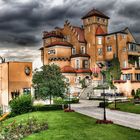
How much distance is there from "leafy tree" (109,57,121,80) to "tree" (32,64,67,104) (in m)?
22.6

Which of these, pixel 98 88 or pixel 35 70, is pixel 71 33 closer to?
pixel 98 88

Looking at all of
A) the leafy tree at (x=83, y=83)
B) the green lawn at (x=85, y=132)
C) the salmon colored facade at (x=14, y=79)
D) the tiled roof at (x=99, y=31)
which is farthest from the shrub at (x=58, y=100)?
the tiled roof at (x=99, y=31)

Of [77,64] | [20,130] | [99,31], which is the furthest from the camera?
[99,31]

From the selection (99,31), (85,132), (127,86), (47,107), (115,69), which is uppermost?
(99,31)

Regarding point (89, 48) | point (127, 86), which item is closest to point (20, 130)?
point (127, 86)

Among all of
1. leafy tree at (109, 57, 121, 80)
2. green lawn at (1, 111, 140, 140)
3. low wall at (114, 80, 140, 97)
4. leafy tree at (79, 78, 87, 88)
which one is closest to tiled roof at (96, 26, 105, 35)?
leafy tree at (109, 57, 121, 80)

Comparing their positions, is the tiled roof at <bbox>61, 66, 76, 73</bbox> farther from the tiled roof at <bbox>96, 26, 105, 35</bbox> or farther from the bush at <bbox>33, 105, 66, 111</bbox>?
the bush at <bbox>33, 105, 66, 111</bbox>

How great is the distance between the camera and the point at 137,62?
7606 cm

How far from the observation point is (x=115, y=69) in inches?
2813

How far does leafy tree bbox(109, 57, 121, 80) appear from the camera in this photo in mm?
69331

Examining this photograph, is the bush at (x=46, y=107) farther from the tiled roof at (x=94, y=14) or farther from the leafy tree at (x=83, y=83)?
the tiled roof at (x=94, y=14)

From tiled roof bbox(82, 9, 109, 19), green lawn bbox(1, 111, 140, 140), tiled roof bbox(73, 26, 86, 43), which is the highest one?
tiled roof bbox(82, 9, 109, 19)

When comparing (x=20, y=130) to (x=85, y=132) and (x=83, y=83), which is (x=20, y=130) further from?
(x=83, y=83)

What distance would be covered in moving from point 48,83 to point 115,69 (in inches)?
1073
